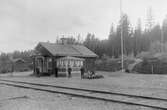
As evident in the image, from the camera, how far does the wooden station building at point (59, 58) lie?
29.3 meters

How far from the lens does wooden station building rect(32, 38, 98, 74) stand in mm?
29347

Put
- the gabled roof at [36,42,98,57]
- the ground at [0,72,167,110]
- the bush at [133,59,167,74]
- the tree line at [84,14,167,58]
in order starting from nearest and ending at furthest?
the ground at [0,72,167,110]
the gabled roof at [36,42,98,57]
the bush at [133,59,167,74]
the tree line at [84,14,167,58]

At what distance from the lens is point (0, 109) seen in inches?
304

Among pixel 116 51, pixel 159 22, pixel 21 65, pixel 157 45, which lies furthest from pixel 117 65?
pixel 159 22

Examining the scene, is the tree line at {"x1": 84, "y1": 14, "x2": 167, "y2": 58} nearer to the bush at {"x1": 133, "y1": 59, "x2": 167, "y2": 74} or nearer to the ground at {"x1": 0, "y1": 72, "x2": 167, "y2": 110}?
the bush at {"x1": 133, "y1": 59, "x2": 167, "y2": 74}

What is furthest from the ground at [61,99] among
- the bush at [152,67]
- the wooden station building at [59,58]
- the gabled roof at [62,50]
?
the bush at [152,67]

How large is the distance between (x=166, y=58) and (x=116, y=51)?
34056mm

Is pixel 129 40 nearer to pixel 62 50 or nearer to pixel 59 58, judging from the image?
pixel 62 50

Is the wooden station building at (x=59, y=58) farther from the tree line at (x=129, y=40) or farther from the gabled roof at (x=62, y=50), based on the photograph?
the tree line at (x=129, y=40)

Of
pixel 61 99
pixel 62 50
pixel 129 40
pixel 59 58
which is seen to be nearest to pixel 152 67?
pixel 62 50

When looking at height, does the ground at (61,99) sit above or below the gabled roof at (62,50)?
below

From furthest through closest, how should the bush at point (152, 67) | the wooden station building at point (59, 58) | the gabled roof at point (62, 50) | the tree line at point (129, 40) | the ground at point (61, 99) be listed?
the tree line at point (129, 40) → the bush at point (152, 67) → the gabled roof at point (62, 50) → the wooden station building at point (59, 58) → the ground at point (61, 99)

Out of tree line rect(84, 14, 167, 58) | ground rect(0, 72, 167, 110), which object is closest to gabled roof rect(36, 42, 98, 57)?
ground rect(0, 72, 167, 110)

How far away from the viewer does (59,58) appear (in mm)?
29781
